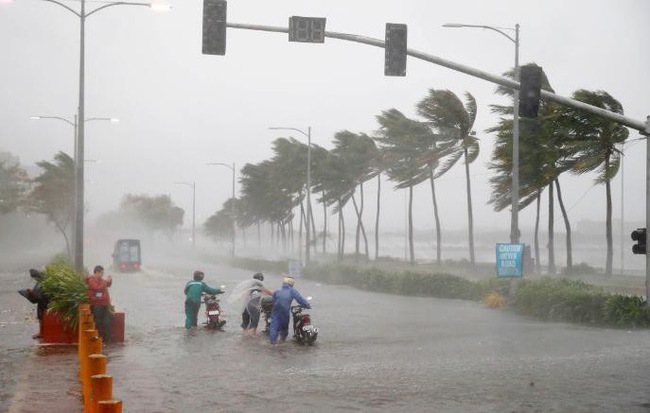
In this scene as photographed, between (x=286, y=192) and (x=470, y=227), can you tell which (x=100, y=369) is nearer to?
(x=470, y=227)

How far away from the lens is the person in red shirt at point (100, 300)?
18719 millimetres

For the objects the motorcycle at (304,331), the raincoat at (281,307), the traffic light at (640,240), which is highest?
the traffic light at (640,240)

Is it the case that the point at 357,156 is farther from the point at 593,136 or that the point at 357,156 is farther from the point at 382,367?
the point at 382,367

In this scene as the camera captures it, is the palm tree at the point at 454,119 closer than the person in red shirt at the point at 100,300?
No

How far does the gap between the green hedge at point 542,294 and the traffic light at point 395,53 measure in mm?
10690

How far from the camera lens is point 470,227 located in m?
49.7

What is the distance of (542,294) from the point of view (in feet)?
89.6

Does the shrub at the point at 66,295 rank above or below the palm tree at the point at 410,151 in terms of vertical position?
below

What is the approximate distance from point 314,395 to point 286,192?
271 ft

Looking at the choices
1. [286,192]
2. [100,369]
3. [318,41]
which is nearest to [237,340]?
[318,41]

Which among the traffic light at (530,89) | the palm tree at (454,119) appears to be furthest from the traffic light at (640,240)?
the palm tree at (454,119)

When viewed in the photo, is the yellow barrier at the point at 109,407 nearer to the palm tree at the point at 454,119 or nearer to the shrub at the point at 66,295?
the shrub at the point at 66,295

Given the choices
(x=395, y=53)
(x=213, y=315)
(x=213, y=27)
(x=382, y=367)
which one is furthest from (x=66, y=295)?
(x=395, y=53)

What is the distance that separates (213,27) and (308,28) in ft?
6.80
